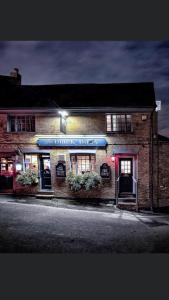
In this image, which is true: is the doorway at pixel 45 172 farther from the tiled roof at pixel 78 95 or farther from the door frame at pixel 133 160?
the door frame at pixel 133 160

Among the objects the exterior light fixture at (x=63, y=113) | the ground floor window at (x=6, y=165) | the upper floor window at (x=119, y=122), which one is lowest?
the ground floor window at (x=6, y=165)

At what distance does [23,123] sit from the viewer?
1541 cm

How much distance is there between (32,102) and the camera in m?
15.4

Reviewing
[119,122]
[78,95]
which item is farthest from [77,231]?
[78,95]

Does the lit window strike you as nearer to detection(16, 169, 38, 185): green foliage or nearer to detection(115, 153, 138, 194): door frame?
detection(16, 169, 38, 185): green foliage

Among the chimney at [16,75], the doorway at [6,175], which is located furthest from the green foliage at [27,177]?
the chimney at [16,75]

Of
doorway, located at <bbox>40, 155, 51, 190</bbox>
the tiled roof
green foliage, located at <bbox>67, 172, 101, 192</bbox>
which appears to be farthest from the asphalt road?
the tiled roof

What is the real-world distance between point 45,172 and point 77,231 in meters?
5.92

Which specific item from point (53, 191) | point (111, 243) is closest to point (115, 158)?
point (53, 191)

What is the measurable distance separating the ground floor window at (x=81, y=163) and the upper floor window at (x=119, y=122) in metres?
2.09

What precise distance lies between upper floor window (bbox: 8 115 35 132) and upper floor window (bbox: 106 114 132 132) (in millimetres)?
4343

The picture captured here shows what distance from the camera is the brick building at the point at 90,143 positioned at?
14.5 m

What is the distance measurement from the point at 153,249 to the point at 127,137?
268 inches

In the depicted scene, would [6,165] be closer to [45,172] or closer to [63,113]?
[45,172]
